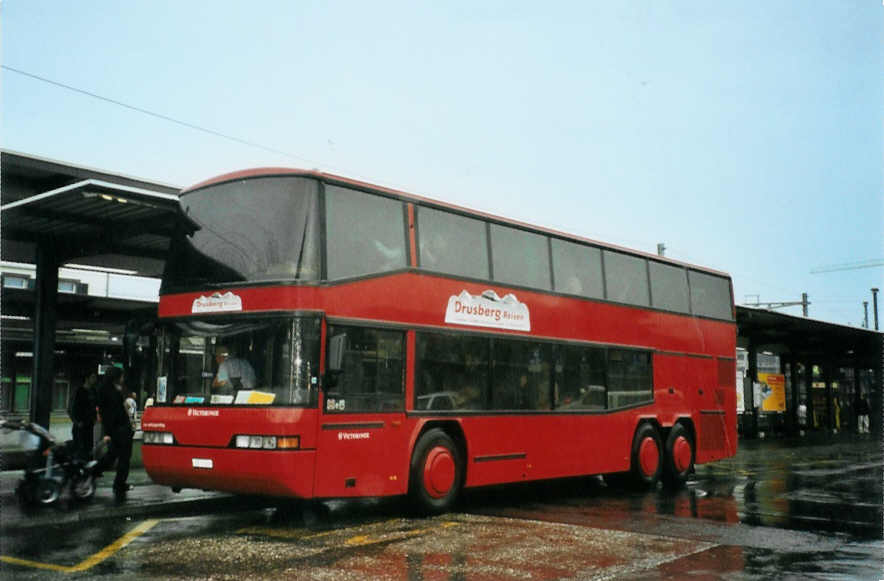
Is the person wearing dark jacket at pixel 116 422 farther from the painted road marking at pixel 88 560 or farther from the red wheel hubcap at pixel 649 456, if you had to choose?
the red wheel hubcap at pixel 649 456

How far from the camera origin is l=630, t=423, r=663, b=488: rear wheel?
1505 centimetres

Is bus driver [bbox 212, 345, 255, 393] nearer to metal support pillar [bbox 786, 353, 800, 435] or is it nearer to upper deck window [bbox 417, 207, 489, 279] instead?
upper deck window [bbox 417, 207, 489, 279]

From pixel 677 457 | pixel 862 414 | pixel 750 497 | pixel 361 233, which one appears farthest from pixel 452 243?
pixel 862 414

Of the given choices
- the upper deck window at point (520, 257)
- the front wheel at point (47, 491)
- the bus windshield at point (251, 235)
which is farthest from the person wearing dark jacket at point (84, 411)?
the upper deck window at point (520, 257)

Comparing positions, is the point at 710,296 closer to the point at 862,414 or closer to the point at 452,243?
the point at 452,243

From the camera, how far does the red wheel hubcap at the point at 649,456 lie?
1513 cm

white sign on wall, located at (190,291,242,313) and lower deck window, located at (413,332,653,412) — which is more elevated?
white sign on wall, located at (190,291,242,313)

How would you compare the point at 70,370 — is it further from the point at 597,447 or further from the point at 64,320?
the point at 597,447

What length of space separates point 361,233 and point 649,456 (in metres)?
7.61

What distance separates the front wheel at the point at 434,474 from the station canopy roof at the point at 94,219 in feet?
14.3

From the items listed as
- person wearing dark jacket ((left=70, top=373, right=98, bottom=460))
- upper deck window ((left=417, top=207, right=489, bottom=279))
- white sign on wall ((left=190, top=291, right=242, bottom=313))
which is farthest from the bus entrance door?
person wearing dark jacket ((left=70, top=373, right=98, bottom=460))

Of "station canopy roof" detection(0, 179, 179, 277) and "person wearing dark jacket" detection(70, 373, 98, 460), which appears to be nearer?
"station canopy roof" detection(0, 179, 179, 277)

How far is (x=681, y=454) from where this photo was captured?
16219mm

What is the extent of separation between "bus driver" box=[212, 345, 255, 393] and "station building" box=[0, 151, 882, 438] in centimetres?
129
